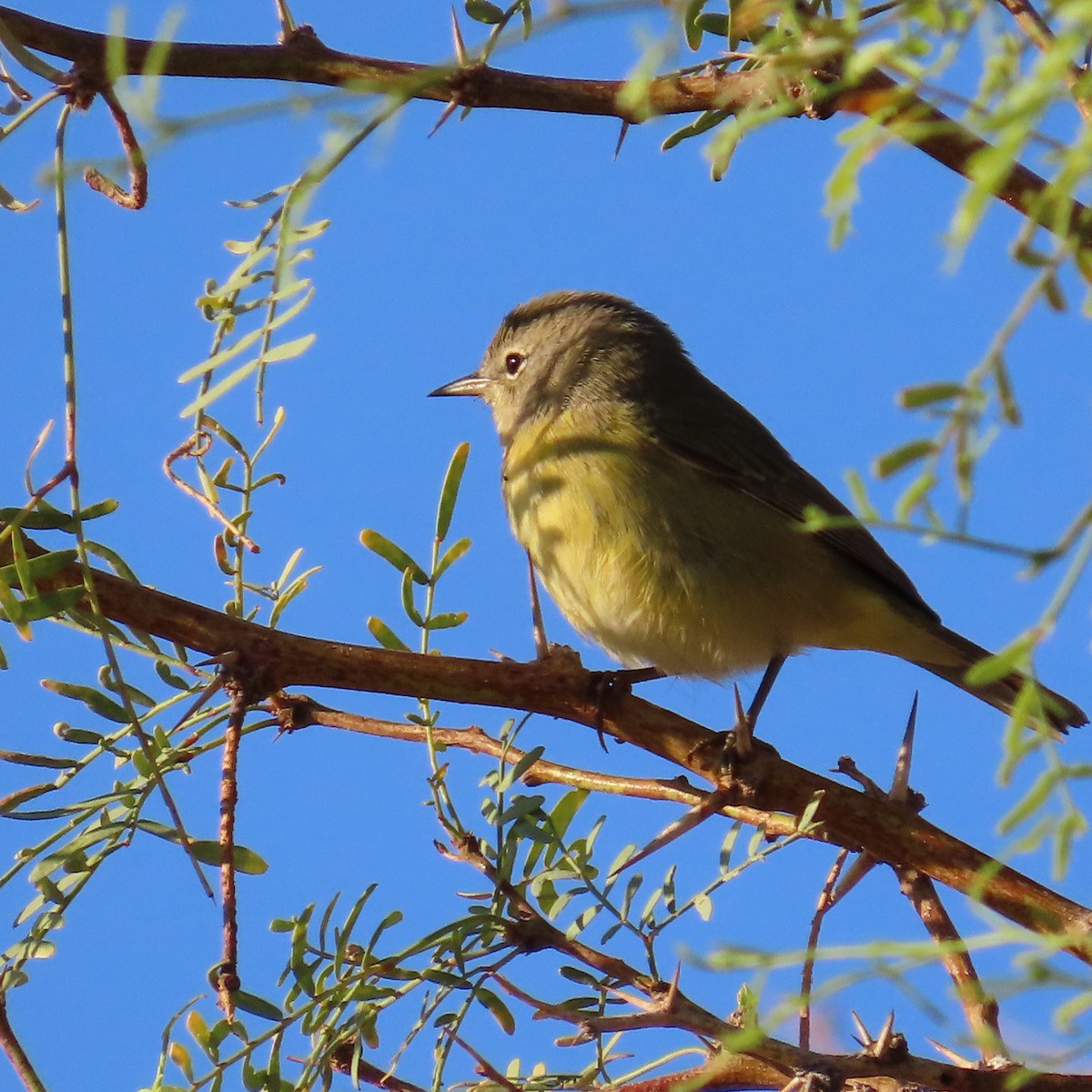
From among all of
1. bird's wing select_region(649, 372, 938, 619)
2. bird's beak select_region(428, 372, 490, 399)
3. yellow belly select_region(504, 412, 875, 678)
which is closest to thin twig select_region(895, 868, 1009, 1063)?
yellow belly select_region(504, 412, 875, 678)

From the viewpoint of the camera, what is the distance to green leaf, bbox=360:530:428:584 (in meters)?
2.69

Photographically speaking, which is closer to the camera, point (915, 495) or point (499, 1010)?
point (915, 495)

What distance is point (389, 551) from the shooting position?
2.69 metres

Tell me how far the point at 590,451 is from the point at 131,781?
93.8 inches

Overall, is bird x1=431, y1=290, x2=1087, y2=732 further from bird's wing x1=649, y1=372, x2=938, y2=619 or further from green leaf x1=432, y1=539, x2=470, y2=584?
green leaf x1=432, y1=539, x2=470, y2=584

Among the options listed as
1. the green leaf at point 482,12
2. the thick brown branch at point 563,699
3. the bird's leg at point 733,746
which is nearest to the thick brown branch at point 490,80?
the green leaf at point 482,12

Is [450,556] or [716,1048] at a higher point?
[450,556]

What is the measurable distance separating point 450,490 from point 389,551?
0.17 metres

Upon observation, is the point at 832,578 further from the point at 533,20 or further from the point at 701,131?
the point at 533,20

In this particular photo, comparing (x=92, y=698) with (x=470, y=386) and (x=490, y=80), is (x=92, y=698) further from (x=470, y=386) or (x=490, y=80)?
(x=470, y=386)

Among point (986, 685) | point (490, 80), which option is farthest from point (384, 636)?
point (986, 685)

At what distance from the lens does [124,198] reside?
224 centimetres

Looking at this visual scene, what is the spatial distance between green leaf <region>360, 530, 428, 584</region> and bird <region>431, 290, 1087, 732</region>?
1.56 m

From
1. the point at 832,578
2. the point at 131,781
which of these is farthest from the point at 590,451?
the point at 131,781
